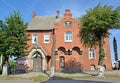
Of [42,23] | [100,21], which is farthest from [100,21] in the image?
[42,23]

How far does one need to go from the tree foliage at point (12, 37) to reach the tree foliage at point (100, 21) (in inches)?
368

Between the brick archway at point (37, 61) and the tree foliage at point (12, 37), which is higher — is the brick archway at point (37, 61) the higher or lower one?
the lower one

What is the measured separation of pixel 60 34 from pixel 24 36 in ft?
45.7

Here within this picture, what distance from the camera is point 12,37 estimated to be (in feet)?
101

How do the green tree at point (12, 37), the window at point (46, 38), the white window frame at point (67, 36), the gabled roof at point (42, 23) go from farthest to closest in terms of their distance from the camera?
the gabled roof at point (42, 23), the window at point (46, 38), the white window frame at point (67, 36), the green tree at point (12, 37)

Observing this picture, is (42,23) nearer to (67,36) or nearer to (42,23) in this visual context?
(42,23)

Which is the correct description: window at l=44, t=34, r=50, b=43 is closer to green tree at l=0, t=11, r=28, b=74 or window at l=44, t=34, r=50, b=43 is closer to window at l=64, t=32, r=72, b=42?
window at l=64, t=32, r=72, b=42

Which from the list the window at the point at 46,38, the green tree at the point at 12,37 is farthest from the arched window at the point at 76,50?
the green tree at the point at 12,37

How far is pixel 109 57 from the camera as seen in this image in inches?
1804

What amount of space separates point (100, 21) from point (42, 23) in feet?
71.2

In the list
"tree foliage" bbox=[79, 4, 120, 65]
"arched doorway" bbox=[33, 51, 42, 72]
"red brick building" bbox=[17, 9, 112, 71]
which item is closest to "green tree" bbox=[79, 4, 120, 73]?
"tree foliage" bbox=[79, 4, 120, 65]

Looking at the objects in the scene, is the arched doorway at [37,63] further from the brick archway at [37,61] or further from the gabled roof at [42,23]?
the gabled roof at [42,23]

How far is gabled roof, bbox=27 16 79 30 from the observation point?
151 feet

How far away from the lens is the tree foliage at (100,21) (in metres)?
28.7
